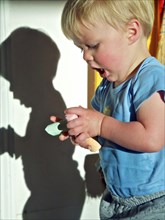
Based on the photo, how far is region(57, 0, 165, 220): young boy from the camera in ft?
3.14

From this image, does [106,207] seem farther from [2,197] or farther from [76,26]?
[2,197]

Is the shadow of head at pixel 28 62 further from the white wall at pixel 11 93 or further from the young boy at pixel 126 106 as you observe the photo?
the young boy at pixel 126 106

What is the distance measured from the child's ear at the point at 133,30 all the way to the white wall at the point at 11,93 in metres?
0.56

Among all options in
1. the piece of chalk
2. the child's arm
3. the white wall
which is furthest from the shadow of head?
the child's arm

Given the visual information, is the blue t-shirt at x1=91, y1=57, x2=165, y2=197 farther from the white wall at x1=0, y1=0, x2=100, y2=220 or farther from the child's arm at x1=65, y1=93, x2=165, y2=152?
the white wall at x1=0, y1=0, x2=100, y2=220

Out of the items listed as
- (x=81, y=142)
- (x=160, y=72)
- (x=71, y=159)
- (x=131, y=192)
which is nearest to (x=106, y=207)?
(x=131, y=192)

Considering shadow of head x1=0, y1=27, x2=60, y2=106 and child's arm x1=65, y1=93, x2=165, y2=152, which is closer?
child's arm x1=65, y1=93, x2=165, y2=152

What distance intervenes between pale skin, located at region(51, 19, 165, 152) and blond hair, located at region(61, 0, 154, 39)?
1 centimetres

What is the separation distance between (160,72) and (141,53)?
10cm

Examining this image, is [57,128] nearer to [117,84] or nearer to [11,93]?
[117,84]

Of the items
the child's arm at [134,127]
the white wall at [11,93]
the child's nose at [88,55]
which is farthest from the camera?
the white wall at [11,93]

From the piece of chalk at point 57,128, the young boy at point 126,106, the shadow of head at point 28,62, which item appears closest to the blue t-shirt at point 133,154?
the young boy at point 126,106

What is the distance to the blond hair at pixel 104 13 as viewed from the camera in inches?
38.7

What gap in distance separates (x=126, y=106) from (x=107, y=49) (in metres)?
0.14
